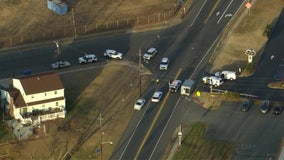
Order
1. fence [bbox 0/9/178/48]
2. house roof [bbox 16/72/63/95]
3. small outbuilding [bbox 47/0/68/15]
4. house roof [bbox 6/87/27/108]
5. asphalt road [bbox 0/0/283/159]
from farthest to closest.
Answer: small outbuilding [bbox 47/0/68/15]
fence [bbox 0/9/178/48]
house roof [bbox 16/72/63/95]
house roof [bbox 6/87/27/108]
asphalt road [bbox 0/0/283/159]

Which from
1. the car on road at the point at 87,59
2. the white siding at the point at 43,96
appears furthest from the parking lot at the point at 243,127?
the car on road at the point at 87,59

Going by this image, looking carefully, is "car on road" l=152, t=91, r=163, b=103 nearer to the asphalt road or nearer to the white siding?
the asphalt road

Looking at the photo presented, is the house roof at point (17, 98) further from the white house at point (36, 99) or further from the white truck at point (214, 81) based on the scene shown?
the white truck at point (214, 81)

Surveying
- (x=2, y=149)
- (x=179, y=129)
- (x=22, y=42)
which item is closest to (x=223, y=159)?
(x=179, y=129)

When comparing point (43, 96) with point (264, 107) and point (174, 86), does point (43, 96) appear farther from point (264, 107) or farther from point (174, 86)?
point (264, 107)

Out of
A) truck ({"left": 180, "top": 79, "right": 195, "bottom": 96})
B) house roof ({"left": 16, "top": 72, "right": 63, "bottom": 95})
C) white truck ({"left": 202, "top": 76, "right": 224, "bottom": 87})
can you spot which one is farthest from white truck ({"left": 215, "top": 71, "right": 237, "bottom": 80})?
house roof ({"left": 16, "top": 72, "right": 63, "bottom": 95})
